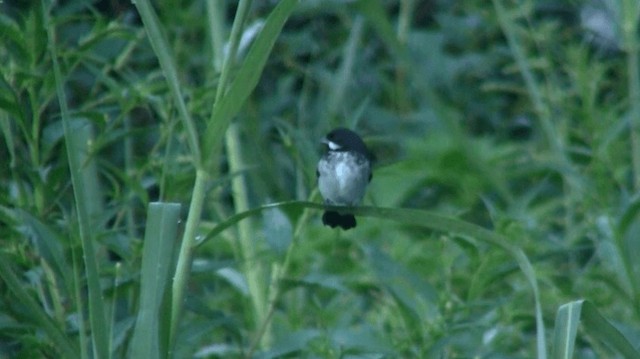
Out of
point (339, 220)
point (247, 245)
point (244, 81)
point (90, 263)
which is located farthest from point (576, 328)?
point (247, 245)

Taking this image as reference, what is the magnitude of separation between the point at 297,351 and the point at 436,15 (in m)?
3.21

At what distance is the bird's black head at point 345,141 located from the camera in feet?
7.84

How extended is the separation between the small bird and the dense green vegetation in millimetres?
60

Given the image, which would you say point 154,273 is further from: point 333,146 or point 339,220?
point 333,146

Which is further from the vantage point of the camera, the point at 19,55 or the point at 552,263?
the point at 552,263

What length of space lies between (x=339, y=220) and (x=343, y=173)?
0.09 meters

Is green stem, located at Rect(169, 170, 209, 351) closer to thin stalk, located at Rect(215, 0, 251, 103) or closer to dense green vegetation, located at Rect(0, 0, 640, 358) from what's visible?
dense green vegetation, located at Rect(0, 0, 640, 358)

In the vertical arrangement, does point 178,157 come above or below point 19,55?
below

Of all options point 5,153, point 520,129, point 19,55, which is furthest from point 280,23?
point 520,129

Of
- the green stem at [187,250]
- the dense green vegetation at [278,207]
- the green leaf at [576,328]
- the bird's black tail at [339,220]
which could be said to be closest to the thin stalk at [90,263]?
the dense green vegetation at [278,207]

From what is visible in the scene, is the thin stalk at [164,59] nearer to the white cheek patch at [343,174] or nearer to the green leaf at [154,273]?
→ the green leaf at [154,273]

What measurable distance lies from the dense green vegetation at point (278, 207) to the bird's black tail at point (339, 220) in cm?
8

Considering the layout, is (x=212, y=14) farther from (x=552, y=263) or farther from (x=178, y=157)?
(x=552, y=263)

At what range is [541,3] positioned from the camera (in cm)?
531
